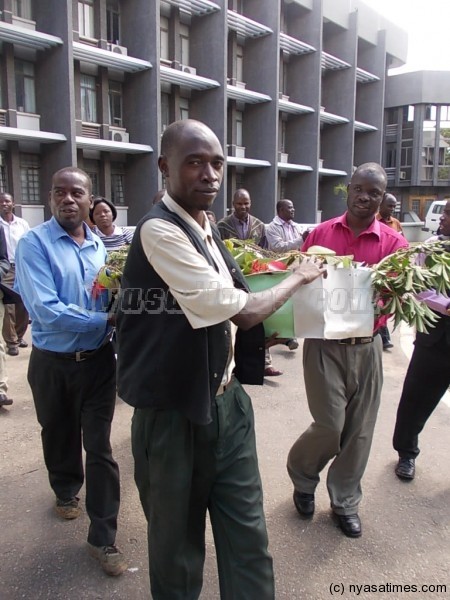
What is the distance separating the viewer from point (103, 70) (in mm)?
21297

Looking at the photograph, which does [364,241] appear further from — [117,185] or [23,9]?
[117,185]

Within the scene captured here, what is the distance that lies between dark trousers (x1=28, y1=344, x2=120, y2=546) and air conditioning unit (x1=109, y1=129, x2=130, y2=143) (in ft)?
67.1

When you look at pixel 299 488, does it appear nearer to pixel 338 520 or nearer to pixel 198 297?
pixel 338 520

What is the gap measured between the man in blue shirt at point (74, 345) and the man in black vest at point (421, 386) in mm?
2065

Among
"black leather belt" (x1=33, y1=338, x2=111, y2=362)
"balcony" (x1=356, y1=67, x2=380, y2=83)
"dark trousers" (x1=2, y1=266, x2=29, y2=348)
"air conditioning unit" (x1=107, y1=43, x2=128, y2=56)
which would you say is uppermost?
"balcony" (x1=356, y1=67, x2=380, y2=83)

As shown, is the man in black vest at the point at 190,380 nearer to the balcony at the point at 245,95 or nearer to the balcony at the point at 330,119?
the balcony at the point at 245,95

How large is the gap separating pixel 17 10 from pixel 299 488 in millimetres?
21148

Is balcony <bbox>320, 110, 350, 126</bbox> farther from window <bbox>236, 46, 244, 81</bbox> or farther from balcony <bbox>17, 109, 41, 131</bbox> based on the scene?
balcony <bbox>17, 109, 41, 131</bbox>

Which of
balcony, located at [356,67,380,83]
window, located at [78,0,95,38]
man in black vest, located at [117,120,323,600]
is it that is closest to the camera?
man in black vest, located at [117,120,323,600]

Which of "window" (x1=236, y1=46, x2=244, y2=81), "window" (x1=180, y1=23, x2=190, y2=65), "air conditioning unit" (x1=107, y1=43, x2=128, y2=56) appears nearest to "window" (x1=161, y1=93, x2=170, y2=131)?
"window" (x1=180, y1=23, x2=190, y2=65)

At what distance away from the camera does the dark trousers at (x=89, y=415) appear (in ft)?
9.25

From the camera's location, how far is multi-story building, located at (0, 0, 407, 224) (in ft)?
62.6

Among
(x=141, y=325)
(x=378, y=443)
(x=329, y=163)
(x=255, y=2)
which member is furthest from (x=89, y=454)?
(x=329, y=163)

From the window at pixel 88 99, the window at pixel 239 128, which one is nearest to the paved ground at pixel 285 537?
the window at pixel 88 99
